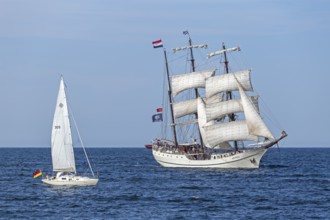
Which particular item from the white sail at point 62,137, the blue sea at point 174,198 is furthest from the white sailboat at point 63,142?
the blue sea at point 174,198

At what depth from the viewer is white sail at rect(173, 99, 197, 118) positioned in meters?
126

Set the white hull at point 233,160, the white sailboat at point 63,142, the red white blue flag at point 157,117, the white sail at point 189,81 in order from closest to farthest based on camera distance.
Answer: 1. the white sailboat at point 63,142
2. the white hull at point 233,160
3. the white sail at point 189,81
4. the red white blue flag at point 157,117

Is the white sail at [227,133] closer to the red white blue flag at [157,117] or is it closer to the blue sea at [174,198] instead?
the red white blue flag at [157,117]

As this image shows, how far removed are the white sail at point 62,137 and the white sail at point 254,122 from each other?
39379 mm

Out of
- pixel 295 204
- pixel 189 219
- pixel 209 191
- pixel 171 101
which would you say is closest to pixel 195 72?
pixel 171 101

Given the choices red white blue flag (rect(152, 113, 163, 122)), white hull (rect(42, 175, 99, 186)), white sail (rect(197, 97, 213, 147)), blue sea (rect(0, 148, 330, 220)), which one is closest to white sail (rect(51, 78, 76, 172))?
white hull (rect(42, 175, 99, 186))

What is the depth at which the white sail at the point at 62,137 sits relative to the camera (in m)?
79.8

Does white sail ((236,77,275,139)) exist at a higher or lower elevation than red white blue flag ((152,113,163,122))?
lower

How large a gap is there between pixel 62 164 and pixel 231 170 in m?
40.0

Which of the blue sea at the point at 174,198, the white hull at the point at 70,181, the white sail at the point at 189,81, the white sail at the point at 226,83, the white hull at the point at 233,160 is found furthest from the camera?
the white sail at the point at 189,81

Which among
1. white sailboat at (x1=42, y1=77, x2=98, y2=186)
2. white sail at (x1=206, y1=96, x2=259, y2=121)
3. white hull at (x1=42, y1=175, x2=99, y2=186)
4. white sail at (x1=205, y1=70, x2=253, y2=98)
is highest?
white sail at (x1=205, y1=70, x2=253, y2=98)

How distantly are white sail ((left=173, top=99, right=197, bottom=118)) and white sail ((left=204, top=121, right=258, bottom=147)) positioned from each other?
5.67m

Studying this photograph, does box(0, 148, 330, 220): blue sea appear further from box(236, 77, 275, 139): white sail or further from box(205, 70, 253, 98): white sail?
box(205, 70, 253, 98): white sail

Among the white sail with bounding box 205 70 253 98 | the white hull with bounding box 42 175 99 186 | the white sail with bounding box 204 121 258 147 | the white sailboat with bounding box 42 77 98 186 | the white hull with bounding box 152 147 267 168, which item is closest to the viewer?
the white hull with bounding box 42 175 99 186
